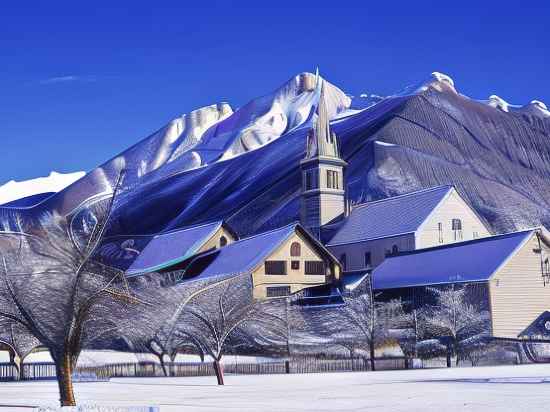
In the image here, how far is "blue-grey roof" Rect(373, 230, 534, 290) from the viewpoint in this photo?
205 ft

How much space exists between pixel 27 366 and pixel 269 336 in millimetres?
16222

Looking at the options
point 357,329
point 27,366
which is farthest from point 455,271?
point 27,366

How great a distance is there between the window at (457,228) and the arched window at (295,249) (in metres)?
29.8

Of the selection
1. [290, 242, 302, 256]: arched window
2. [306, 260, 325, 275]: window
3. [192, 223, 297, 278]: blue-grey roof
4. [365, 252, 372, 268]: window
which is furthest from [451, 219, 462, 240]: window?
[192, 223, 297, 278]: blue-grey roof

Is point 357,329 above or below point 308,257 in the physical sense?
below

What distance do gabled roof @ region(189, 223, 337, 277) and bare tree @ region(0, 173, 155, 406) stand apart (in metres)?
49.3

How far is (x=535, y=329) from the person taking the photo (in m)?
60.2

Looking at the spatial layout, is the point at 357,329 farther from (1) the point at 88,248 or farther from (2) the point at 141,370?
(1) the point at 88,248

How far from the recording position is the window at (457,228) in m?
99.4

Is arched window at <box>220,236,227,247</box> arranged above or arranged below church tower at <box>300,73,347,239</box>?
below

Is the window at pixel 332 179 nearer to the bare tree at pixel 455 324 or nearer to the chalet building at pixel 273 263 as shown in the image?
the chalet building at pixel 273 263

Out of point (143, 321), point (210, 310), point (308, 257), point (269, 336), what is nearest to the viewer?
point (143, 321)

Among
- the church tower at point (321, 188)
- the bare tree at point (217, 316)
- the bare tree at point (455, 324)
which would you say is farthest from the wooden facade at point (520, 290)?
the church tower at point (321, 188)

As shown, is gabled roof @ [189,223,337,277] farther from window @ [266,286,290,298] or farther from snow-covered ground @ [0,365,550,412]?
snow-covered ground @ [0,365,550,412]
